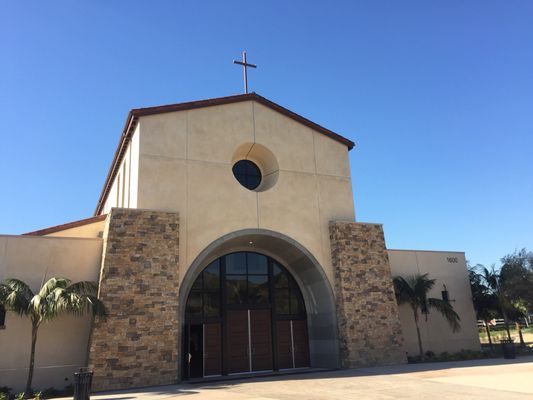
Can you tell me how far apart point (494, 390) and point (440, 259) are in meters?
14.4

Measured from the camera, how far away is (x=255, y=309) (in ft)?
65.3

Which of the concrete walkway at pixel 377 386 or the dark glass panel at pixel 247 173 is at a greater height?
the dark glass panel at pixel 247 173

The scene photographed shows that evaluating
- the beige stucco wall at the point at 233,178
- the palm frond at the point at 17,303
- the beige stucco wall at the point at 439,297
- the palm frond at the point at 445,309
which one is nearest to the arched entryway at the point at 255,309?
the beige stucco wall at the point at 233,178

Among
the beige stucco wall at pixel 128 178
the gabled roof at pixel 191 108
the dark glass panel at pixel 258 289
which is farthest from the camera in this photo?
the dark glass panel at pixel 258 289

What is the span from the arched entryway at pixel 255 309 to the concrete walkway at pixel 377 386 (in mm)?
2810

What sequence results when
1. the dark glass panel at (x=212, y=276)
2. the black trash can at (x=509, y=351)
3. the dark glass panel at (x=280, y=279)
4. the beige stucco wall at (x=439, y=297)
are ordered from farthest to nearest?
the beige stucco wall at (x=439, y=297) → the dark glass panel at (x=280, y=279) → the black trash can at (x=509, y=351) → the dark glass panel at (x=212, y=276)

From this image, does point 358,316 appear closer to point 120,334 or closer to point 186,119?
point 120,334

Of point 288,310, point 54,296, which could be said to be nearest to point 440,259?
point 288,310

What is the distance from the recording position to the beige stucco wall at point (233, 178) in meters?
17.8

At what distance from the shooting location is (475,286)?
25297 mm

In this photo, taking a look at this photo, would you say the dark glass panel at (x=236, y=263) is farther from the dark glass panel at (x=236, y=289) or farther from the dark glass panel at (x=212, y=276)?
the dark glass panel at (x=212, y=276)

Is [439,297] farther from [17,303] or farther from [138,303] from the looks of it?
[17,303]

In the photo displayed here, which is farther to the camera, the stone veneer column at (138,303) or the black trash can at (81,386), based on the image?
the stone veneer column at (138,303)

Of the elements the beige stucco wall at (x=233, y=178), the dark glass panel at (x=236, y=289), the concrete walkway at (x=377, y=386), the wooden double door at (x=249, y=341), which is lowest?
the concrete walkway at (x=377, y=386)
